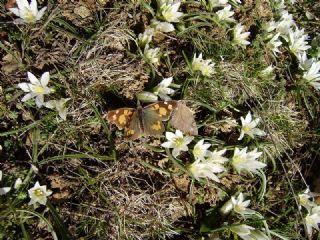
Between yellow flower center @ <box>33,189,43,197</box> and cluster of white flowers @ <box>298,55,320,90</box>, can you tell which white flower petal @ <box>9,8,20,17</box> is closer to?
yellow flower center @ <box>33,189,43,197</box>

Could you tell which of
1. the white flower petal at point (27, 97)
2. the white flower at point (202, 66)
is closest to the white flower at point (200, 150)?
the white flower at point (202, 66)

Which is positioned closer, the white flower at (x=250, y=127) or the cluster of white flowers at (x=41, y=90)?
the cluster of white flowers at (x=41, y=90)

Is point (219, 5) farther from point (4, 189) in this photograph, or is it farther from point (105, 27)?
point (4, 189)

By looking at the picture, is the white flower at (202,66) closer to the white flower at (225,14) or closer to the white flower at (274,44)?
the white flower at (225,14)

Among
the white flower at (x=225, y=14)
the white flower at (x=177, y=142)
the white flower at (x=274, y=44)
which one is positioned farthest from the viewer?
the white flower at (x=274, y=44)

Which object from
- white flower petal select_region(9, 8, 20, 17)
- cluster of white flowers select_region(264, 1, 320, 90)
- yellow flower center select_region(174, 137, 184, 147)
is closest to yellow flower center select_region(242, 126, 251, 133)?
yellow flower center select_region(174, 137, 184, 147)

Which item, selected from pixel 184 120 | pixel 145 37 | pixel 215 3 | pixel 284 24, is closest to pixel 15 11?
pixel 145 37
